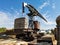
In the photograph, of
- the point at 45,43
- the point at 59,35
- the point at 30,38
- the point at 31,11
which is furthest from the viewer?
the point at 31,11

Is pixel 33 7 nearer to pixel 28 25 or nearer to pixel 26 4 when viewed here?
pixel 26 4

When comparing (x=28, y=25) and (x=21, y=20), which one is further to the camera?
(x=28, y=25)

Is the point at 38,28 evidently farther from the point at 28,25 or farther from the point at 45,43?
the point at 45,43

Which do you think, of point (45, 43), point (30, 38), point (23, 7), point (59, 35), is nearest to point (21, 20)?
point (23, 7)

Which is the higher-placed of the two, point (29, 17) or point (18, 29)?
point (29, 17)

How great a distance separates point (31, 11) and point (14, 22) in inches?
187

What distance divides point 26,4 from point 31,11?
2.02 metres

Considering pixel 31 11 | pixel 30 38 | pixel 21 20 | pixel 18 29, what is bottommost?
pixel 30 38

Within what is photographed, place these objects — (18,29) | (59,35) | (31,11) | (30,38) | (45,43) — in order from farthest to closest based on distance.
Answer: (31,11), (18,29), (30,38), (45,43), (59,35)

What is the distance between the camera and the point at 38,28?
95.2 feet

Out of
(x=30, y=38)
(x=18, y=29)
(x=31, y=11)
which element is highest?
(x=31, y=11)

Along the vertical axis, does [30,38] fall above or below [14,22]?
below

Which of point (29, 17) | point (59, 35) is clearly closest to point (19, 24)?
point (29, 17)

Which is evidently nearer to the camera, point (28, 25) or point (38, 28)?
point (38, 28)
